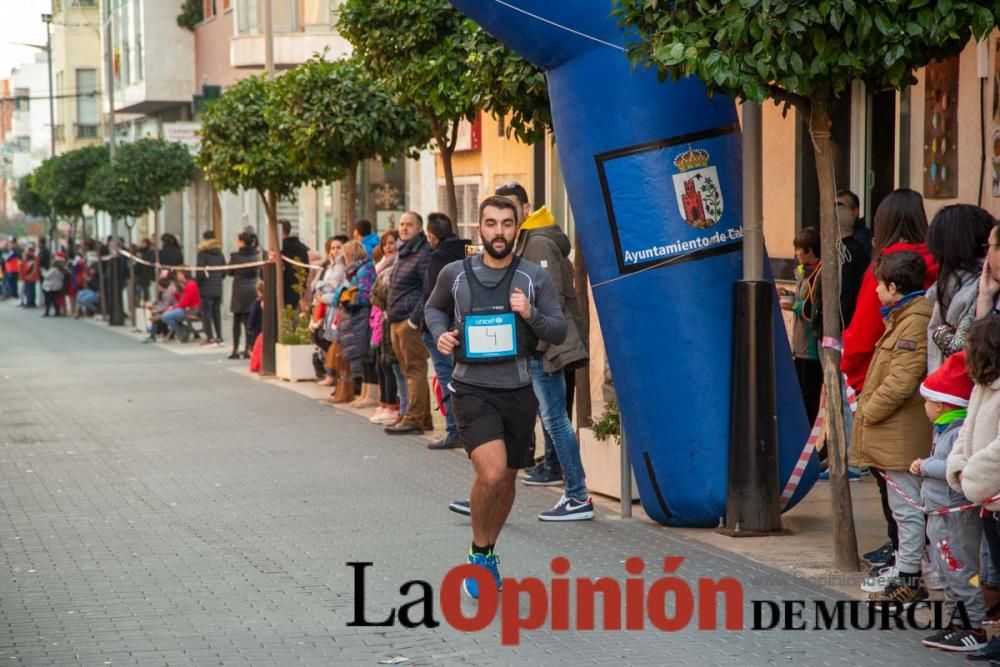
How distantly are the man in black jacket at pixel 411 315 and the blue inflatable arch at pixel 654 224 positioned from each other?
173 inches

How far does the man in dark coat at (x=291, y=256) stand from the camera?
23.8 meters

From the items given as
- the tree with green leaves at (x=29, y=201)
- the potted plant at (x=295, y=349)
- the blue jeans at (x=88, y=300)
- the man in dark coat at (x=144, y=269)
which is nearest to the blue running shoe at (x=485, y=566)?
the potted plant at (x=295, y=349)

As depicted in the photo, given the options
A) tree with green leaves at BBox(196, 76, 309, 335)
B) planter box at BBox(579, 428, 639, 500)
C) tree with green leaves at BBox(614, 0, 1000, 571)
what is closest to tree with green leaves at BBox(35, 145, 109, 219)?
tree with green leaves at BBox(196, 76, 309, 335)

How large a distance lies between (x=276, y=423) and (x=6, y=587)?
7.71m

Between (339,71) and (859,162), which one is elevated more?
(339,71)

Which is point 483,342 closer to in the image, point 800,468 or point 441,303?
point 441,303

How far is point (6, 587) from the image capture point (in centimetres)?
845

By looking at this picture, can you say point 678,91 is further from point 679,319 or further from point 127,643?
point 127,643


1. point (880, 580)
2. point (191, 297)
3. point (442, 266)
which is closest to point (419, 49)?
point (442, 266)

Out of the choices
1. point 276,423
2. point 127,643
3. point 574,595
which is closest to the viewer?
point 127,643

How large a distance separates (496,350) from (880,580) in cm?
208

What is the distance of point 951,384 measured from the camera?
700cm

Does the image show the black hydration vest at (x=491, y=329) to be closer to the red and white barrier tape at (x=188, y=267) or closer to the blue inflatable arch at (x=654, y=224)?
the blue inflatable arch at (x=654, y=224)

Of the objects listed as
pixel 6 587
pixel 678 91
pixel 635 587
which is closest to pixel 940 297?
pixel 635 587
